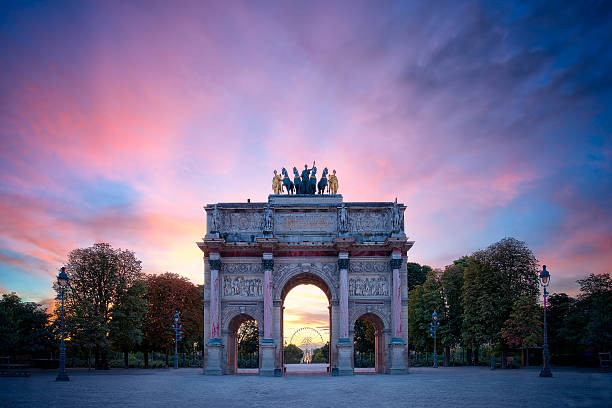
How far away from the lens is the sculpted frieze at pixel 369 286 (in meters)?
41.5

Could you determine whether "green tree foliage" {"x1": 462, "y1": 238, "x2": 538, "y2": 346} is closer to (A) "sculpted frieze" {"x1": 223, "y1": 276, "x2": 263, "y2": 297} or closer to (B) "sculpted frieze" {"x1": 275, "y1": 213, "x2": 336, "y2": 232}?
(B) "sculpted frieze" {"x1": 275, "y1": 213, "x2": 336, "y2": 232}

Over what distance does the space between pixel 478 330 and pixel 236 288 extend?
23.3 metres

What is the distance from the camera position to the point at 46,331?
50.3m

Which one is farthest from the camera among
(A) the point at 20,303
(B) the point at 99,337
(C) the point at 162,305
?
(C) the point at 162,305

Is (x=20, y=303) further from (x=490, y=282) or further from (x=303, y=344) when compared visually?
(x=490, y=282)

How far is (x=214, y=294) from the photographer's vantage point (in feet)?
133

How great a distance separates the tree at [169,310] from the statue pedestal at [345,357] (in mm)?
25760

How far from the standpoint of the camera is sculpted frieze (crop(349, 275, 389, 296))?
136 ft

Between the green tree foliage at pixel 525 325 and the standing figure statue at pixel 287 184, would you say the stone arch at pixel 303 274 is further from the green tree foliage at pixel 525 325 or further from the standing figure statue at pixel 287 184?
the green tree foliage at pixel 525 325

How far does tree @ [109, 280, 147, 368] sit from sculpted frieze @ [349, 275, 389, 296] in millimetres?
21773

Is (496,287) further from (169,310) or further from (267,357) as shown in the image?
(169,310)

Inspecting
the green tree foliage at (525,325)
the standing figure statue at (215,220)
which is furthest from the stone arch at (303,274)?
the green tree foliage at (525,325)

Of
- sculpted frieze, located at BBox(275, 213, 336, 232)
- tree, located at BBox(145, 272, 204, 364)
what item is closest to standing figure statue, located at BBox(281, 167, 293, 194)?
sculpted frieze, located at BBox(275, 213, 336, 232)

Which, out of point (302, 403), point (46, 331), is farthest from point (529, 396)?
point (46, 331)
